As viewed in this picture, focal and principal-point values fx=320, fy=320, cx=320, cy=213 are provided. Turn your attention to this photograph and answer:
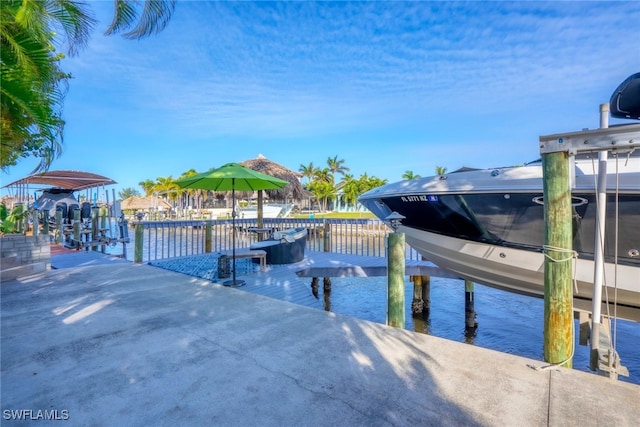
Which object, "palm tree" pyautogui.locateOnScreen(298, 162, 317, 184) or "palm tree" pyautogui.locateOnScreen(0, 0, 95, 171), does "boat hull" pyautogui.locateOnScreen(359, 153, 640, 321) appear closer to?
"palm tree" pyautogui.locateOnScreen(0, 0, 95, 171)

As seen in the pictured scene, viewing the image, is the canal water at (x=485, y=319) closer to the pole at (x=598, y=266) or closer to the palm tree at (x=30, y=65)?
the pole at (x=598, y=266)

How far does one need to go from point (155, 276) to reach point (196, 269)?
100 centimetres

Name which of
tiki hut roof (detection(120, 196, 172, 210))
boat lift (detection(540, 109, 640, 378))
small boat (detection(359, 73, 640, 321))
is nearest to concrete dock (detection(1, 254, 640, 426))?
boat lift (detection(540, 109, 640, 378))

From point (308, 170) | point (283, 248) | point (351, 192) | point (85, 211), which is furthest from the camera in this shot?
point (308, 170)

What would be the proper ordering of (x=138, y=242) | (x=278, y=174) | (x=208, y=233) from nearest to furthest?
(x=138, y=242) → (x=208, y=233) → (x=278, y=174)

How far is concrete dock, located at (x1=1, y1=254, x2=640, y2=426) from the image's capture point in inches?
80.4

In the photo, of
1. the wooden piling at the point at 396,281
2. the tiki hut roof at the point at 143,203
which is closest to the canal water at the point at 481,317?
the wooden piling at the point at 396,281

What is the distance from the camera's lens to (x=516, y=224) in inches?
169

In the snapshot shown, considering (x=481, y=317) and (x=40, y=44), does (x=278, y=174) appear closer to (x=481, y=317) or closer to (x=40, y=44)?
(x=481, y=317)

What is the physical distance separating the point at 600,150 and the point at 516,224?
5.76 feet

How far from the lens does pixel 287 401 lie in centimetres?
218

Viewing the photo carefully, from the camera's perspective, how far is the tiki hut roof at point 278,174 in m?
24.7

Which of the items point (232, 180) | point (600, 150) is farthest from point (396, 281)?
point (232, 180)

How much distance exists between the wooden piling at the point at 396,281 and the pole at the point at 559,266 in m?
1.36
